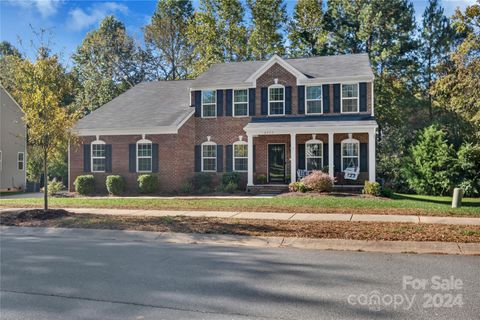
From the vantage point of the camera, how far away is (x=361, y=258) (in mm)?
7754

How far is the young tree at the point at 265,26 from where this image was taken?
34.8 m

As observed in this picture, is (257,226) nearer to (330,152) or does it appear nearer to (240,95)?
(330,152)

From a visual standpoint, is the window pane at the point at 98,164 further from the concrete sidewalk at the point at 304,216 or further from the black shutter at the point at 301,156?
the black shutter at the point at 301,156

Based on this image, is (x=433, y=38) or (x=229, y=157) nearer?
(x=229, y=157)

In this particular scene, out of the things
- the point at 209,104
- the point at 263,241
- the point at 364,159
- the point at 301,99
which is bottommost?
the point at 263,241

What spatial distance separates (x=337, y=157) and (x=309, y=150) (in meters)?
1.54

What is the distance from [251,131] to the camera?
22.3 metres

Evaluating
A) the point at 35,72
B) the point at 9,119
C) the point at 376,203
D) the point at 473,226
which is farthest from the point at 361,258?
the point at 9,119

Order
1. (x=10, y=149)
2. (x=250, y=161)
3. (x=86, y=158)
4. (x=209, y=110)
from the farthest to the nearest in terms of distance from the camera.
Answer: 1. (x=10, y=149)
2. (x=209, y=110)
3. (x=86, y=158)
4. (x=250, y=161)

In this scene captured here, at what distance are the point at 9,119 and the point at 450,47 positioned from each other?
32139 mm

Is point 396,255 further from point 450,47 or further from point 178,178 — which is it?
point 450,47

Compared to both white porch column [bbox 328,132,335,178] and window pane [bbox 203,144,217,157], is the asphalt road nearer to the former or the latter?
white porch column [bbox 328,132,335,178]

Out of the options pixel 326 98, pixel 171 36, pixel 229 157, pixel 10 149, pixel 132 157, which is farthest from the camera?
pixel 171 36

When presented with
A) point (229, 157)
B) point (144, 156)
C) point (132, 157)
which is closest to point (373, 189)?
point (229, 157)
